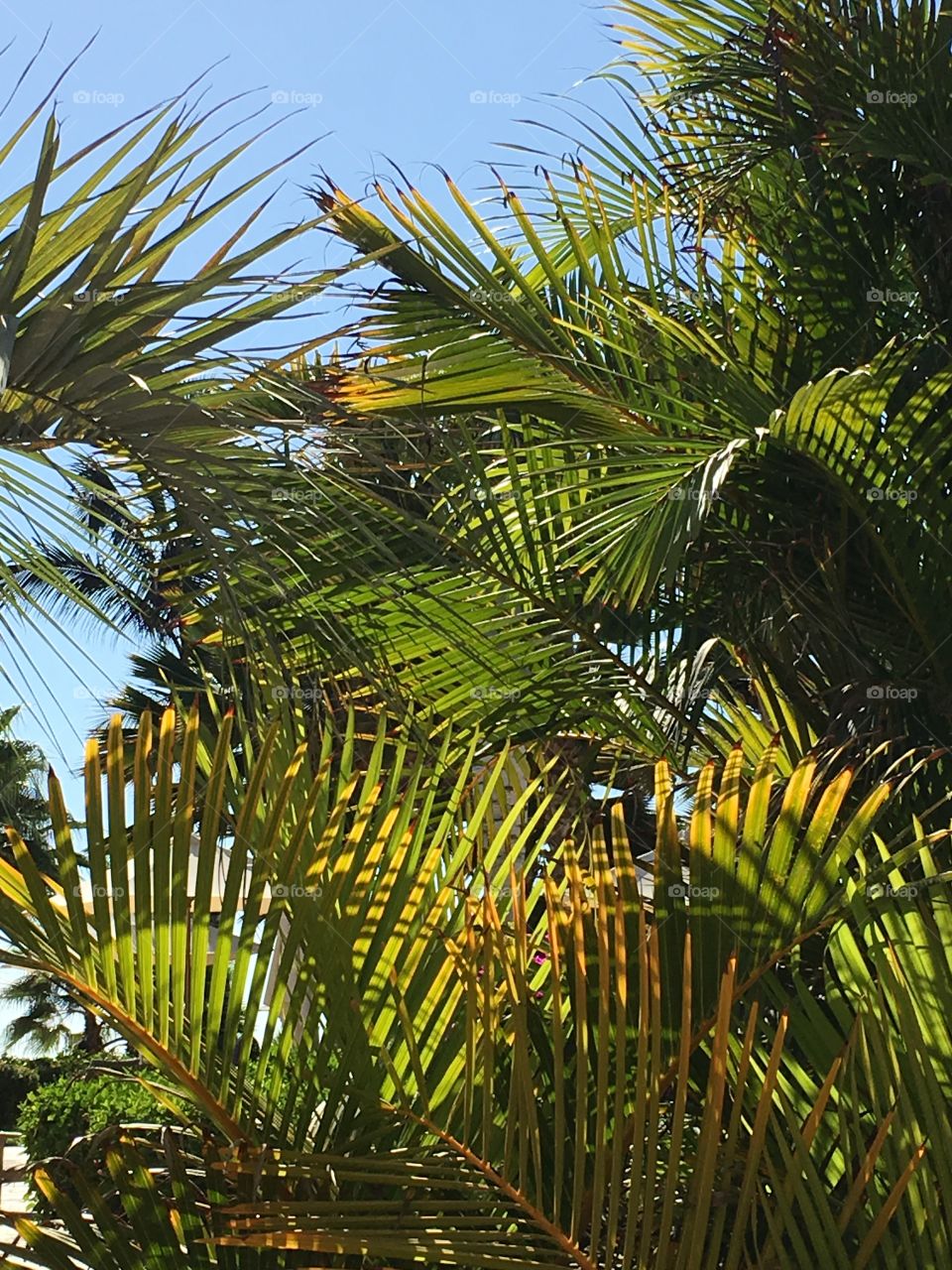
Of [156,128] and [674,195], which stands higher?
[674,195]

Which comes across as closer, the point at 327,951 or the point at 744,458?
the point at 327,951

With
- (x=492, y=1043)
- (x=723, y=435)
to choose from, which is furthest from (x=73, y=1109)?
(x=492, y=1043)

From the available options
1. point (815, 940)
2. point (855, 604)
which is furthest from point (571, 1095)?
point (855, 604)

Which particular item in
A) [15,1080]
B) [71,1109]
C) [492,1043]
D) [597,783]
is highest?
[597,783]

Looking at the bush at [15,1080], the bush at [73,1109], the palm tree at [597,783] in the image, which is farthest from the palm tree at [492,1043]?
the bush at [15,1080]

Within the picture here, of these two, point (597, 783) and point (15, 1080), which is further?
point (15, 1080)

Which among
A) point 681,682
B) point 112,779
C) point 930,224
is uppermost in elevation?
point 930,224

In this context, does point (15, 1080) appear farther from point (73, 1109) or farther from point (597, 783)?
point (597, 783)

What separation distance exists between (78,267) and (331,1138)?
112 centimetres

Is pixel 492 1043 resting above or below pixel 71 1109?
above

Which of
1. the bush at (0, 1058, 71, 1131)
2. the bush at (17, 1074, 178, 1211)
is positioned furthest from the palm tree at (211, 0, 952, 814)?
→ the bush at (0, 1058, 71, 1131)

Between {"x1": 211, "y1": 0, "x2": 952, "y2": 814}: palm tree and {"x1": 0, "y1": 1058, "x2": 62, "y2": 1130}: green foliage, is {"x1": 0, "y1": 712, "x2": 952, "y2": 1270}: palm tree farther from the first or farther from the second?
{"x1": 0, "y1": 1058, "x2": 62, "y2": 1130}: green foliage

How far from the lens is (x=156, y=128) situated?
3.50ft

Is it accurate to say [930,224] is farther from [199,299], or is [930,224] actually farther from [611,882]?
[199,299]
